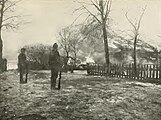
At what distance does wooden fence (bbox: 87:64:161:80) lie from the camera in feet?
45.6

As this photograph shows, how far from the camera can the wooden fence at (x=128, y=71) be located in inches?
548

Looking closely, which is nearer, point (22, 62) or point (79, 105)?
point (79, 105)

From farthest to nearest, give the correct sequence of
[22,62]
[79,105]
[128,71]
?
1. [128,71]
2. [22,62]
3. [79,105]

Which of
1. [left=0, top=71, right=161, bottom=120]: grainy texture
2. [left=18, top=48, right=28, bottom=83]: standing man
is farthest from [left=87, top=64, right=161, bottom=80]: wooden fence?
[left=18, top=48, right=28, bottom=83]: standing man

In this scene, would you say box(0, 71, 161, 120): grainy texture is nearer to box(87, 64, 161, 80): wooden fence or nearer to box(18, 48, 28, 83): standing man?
box(18, 48, 28, 83): standing man

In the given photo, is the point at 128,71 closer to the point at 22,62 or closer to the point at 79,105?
the point at 22,62

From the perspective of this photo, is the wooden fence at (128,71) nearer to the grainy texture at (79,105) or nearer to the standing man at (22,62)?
the grainy texture at (79,105)

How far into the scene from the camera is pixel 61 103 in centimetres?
830

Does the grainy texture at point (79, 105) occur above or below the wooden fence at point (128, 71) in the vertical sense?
below

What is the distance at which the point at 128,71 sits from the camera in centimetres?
1609

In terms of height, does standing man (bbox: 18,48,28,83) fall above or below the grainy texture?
above

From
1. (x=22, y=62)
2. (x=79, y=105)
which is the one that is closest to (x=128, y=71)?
(x=22, y=62)

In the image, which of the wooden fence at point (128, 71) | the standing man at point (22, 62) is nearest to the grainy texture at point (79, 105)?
the standing man at point (22, 62)

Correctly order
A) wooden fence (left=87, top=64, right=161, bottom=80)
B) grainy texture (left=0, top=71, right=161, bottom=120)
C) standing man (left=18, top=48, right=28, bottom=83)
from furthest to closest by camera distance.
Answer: wooden fence (left=87, top=64, right=161, bottom=80) < standing man (left=18, top=48, right=28, bottom=83) < grainy texture (left=0, top=71, right=161, bottom=120)
